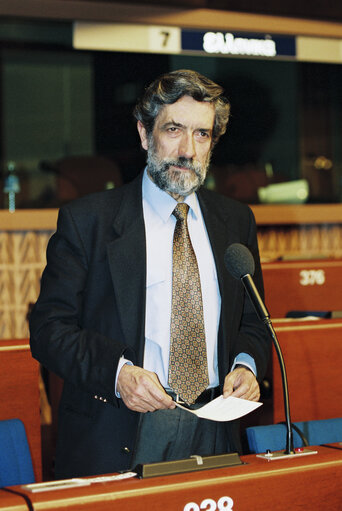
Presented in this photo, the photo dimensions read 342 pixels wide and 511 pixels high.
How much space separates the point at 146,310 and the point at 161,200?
32 centimetres

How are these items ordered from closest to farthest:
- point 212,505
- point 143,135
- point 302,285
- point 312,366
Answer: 1. point 212,505
2. point 143,135
3. point 312,366
4. point 302,285

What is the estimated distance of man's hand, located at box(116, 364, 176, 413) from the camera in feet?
6.06

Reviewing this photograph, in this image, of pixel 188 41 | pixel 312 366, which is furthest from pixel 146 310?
pixel 188 41

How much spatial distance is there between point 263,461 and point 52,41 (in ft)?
17.8

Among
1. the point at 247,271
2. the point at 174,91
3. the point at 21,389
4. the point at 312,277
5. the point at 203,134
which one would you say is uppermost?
the point at 174,91

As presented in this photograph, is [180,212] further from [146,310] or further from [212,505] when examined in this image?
[212,505]

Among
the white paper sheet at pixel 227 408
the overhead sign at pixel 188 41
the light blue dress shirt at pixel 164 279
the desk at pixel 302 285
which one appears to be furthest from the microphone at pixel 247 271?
the overhead sign at pixel 188 41

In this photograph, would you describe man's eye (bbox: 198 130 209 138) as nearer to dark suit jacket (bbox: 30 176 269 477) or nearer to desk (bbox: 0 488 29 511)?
dark suit jacket (bbox: 30 176 269 477)

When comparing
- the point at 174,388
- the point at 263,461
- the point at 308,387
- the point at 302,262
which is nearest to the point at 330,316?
the point at 308,387

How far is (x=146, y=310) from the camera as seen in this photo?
212 centimetres

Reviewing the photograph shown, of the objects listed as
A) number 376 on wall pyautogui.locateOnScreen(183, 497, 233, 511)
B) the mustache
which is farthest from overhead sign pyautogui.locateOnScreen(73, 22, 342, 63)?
number 376 on wall pyautogui.locateOnScreen(183, 497, 233, 511)

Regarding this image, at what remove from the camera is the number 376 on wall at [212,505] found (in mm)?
1554

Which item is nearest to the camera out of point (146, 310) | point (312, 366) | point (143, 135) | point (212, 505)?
point (212, 505)

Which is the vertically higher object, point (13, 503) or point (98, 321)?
point (98, 321)
